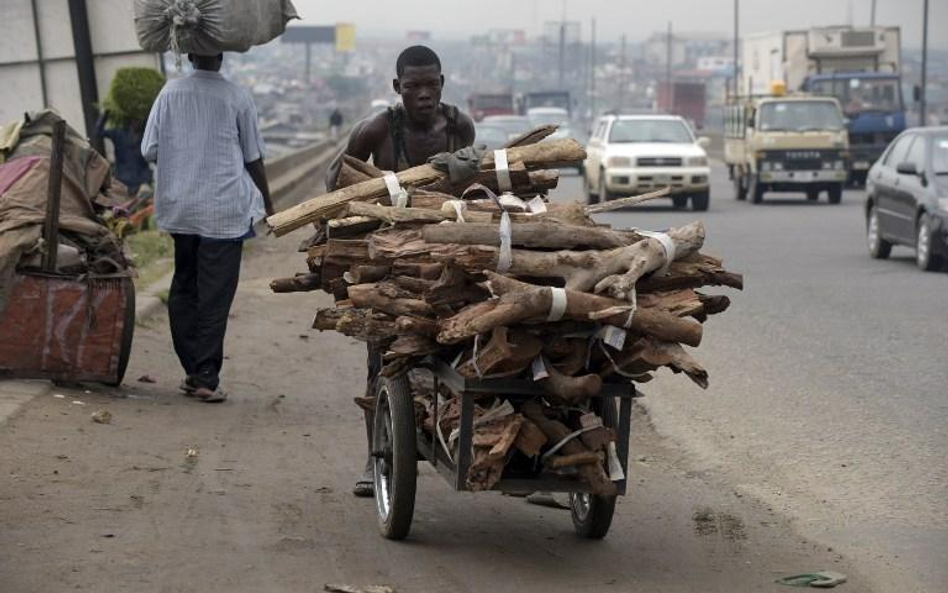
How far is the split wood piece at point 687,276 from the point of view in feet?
19.9

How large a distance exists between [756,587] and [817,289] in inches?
435

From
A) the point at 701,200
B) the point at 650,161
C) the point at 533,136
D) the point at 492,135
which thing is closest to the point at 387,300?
the point at 533,136

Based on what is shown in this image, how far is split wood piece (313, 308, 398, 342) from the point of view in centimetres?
638

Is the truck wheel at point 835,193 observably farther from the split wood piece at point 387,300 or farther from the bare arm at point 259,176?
the split wood piece at point 387,300

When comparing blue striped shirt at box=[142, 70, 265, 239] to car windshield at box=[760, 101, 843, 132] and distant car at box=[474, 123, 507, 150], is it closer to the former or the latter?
car windshield at box=[760, 101, 843, 132]

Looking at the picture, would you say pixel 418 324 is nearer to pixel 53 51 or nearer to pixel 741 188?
pixel 53 51

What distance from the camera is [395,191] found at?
262 inches

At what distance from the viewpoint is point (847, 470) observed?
8.29 metres

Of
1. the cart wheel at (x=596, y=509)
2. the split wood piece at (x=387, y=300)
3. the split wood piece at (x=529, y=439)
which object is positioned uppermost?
the split wood piece at (x=387, y=300)

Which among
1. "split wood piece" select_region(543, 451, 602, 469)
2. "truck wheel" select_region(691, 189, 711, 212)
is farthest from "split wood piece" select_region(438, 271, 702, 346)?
"truck wheel" select_region(691, 189, 711, 212)

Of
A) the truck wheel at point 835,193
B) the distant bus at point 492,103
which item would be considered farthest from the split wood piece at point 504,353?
the distant bus at point 492,103

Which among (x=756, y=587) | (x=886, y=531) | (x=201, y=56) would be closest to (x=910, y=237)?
(x=201, y=56)

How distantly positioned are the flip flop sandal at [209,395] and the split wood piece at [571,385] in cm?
433

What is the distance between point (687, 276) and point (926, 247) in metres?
13.4
